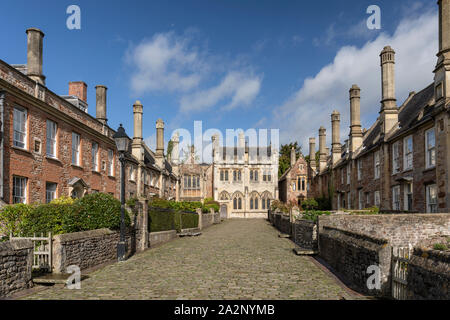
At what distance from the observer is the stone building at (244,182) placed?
205ft

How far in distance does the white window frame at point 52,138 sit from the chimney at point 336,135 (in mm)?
28698

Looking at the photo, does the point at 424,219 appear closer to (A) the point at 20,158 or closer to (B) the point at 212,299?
(B) the point at 212,299

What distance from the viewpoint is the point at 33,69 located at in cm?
1855

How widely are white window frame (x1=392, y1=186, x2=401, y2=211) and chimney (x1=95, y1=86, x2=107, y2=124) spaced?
2199 cm

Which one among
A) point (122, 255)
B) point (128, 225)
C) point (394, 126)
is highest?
point (394, 126)

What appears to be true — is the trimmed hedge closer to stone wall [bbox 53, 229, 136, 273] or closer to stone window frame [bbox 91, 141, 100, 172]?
stone wall [bbox 53, 229, 136, 273]

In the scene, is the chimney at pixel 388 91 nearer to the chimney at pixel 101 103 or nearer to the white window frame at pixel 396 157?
the white window frame at pixel 396 157

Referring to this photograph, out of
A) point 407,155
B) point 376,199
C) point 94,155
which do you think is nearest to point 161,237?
point 94,155

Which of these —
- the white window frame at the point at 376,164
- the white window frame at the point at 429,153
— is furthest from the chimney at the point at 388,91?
the white window frame at the point at 429,153

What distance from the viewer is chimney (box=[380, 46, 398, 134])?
25.6 meters

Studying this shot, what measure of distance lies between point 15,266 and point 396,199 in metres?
22.6

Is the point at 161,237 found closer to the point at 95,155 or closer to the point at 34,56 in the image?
the point at 95,155

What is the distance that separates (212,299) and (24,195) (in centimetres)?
1342
